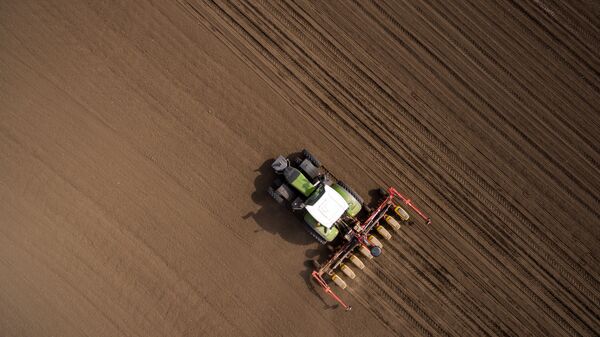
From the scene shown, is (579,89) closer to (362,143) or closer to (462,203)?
(462,203)

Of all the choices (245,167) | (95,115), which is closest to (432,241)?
Result: (245,167)

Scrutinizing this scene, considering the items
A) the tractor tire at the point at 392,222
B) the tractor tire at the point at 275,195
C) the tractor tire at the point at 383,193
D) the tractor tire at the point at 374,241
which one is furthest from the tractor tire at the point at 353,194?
the tractor tire at the point at 275,195

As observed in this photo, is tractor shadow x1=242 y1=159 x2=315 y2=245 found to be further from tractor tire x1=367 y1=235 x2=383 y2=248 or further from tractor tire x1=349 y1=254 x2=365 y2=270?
tractor tire x1=367 y1=235 x2=383 y2=248

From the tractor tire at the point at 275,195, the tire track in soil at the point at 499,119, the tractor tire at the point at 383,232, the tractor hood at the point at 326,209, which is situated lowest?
the tractor tire at the point at 275,195

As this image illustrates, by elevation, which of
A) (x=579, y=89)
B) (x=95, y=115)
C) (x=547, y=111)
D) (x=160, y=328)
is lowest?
(x=160, y=328)

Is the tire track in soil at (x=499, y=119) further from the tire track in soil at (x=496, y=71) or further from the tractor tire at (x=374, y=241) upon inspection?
the tractor tire at (x=374, y=241)

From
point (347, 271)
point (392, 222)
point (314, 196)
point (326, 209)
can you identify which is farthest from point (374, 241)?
point (314, 196)

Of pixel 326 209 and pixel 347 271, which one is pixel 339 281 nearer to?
pixel 347 271

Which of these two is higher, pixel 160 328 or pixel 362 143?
pixel 362 143
